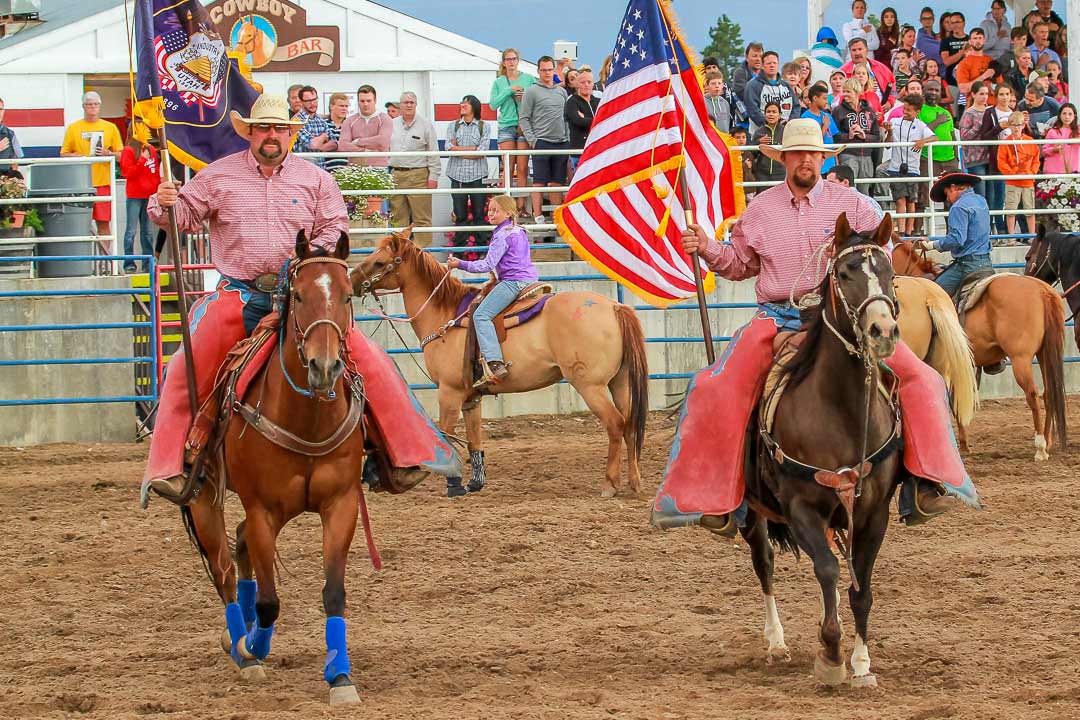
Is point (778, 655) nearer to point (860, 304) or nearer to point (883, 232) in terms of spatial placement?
point (860, 304)

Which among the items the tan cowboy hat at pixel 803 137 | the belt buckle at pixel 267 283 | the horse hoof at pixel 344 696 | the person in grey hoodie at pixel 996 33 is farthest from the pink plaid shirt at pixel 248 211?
the person in grey hoodie at pixel 996 33

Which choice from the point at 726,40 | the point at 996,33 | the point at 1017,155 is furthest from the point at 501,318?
the point at 726,40

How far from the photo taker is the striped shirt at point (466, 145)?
16188 mm

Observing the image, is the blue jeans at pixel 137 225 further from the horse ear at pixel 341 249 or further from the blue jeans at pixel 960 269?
the horse ear at pixel 341 249

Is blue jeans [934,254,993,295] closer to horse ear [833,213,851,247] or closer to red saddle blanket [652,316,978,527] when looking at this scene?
red saddle blanket [652,316,978,527]

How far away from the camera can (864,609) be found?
20.2ft

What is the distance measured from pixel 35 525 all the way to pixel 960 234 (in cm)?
827

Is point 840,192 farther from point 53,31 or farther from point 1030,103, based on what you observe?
point 53,31

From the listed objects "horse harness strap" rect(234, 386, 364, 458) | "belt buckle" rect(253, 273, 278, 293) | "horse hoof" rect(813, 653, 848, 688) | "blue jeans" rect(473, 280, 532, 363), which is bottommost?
"horse hoof" rect(813, 653, 848, 688)

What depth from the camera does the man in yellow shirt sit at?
51.9ft

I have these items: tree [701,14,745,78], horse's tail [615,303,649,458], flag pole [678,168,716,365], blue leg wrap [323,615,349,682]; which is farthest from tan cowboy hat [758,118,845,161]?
tree [701,14,745,78]

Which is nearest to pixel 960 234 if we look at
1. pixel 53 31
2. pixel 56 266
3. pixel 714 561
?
pixel 714 561

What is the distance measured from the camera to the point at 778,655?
260 inches

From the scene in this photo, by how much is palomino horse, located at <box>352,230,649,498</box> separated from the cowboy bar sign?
9.01m
